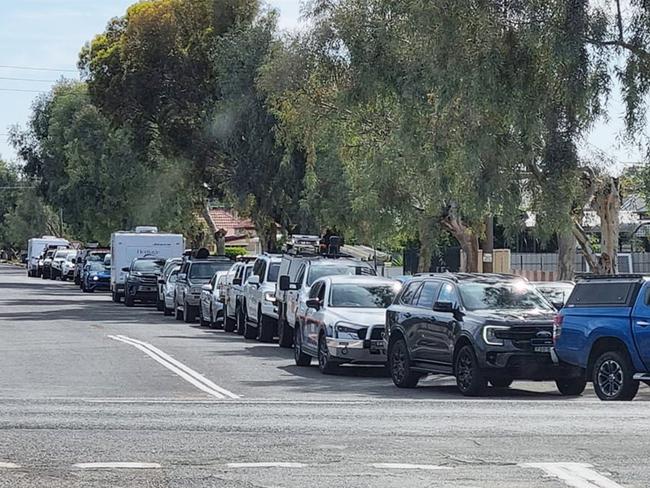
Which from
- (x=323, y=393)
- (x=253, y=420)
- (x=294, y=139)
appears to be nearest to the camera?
(x=253, y=420)

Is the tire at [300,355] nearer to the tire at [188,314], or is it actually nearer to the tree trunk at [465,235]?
the tree trunk at [465,235]

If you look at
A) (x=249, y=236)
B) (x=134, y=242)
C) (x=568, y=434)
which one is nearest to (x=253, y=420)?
(x=568, y=434)

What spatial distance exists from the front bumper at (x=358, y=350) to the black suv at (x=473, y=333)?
1.06 metres

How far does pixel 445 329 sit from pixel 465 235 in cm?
1674

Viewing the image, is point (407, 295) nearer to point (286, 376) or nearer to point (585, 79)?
point (286, 376)

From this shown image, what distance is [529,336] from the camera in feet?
61.5

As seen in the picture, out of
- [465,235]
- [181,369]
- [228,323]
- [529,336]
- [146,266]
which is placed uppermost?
[465,235]

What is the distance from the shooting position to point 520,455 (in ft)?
34.8

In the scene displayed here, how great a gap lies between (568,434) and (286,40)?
28.0 m

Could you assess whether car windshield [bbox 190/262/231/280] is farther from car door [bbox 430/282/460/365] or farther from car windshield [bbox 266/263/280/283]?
car door [bbox 430/282/460/365]

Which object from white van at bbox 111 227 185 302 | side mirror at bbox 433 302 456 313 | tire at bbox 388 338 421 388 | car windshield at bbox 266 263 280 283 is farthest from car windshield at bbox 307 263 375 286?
white van at bbox 111 227 185 302

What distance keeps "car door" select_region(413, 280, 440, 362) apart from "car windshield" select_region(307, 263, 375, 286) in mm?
6255

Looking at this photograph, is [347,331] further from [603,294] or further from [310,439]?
[310,439]

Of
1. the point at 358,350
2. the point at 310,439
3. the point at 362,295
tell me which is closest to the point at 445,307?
the point at 358,350
